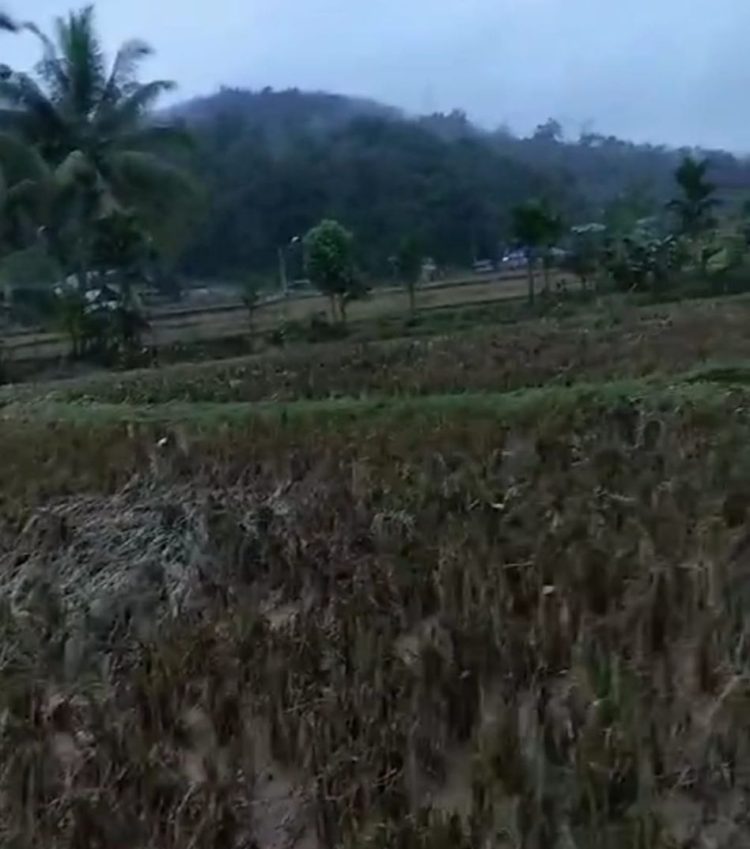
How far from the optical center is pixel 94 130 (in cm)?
1583

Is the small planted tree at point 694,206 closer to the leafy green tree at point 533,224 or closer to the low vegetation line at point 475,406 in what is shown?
the leafy green tree at point 533,224

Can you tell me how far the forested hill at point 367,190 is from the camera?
69.2 feet

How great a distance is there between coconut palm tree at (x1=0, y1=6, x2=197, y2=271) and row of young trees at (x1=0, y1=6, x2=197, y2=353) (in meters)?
0.01

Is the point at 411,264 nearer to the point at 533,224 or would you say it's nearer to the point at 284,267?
the point at 533,224

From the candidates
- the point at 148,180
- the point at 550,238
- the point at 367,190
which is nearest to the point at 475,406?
the point at 148,180

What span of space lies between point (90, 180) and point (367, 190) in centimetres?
792

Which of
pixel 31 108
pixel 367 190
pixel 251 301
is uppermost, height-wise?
pixel 31 108

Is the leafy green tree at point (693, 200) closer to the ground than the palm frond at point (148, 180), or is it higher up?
closer to the ground

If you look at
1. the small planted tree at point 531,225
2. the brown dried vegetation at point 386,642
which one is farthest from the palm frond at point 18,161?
the brown dried vegetation at point 386,642

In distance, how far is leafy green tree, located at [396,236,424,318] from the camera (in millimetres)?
16312

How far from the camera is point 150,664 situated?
10.9 feet

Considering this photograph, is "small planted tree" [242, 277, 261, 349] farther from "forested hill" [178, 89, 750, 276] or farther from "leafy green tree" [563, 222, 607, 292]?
"leafy green tree" [563, 222, 607, 292]

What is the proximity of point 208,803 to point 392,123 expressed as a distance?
969 inches

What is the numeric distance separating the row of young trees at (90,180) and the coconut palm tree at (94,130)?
13 mm
